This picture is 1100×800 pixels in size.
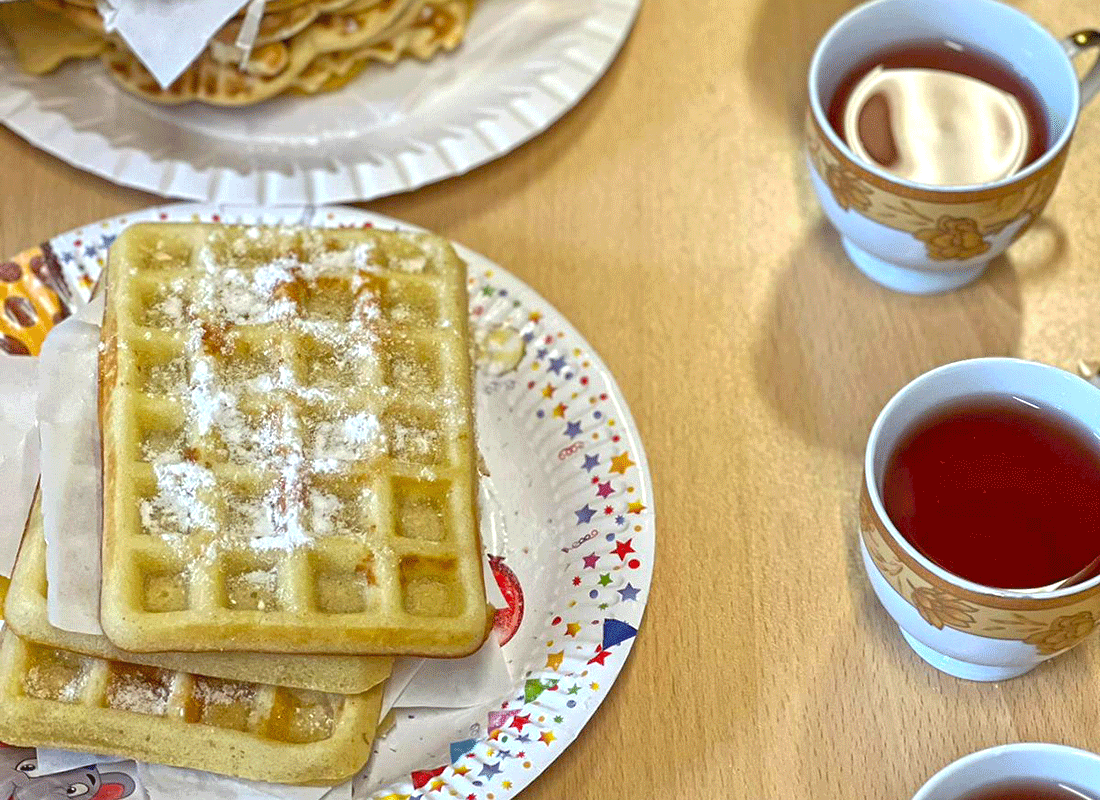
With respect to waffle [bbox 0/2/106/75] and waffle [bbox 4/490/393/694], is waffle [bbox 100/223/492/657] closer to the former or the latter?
waffle [bbox 4/490/393/694]

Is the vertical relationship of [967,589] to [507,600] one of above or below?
above

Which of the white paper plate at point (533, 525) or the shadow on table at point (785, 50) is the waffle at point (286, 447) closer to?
the white paper plate at point (533, 525)

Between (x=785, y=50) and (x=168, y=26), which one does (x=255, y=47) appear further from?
(x=785, y=50)

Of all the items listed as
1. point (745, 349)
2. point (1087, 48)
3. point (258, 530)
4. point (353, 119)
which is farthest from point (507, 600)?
point (1087, 48)

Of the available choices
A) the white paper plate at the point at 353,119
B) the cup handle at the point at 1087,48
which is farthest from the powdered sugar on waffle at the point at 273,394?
the cup handle at the point at 1087,48

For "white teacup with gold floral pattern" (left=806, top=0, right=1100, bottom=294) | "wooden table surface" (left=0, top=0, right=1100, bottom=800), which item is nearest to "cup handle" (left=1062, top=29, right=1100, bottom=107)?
"white teacup with gold floral pattern" (left=806, top=0, right=1100, bottom=294)
